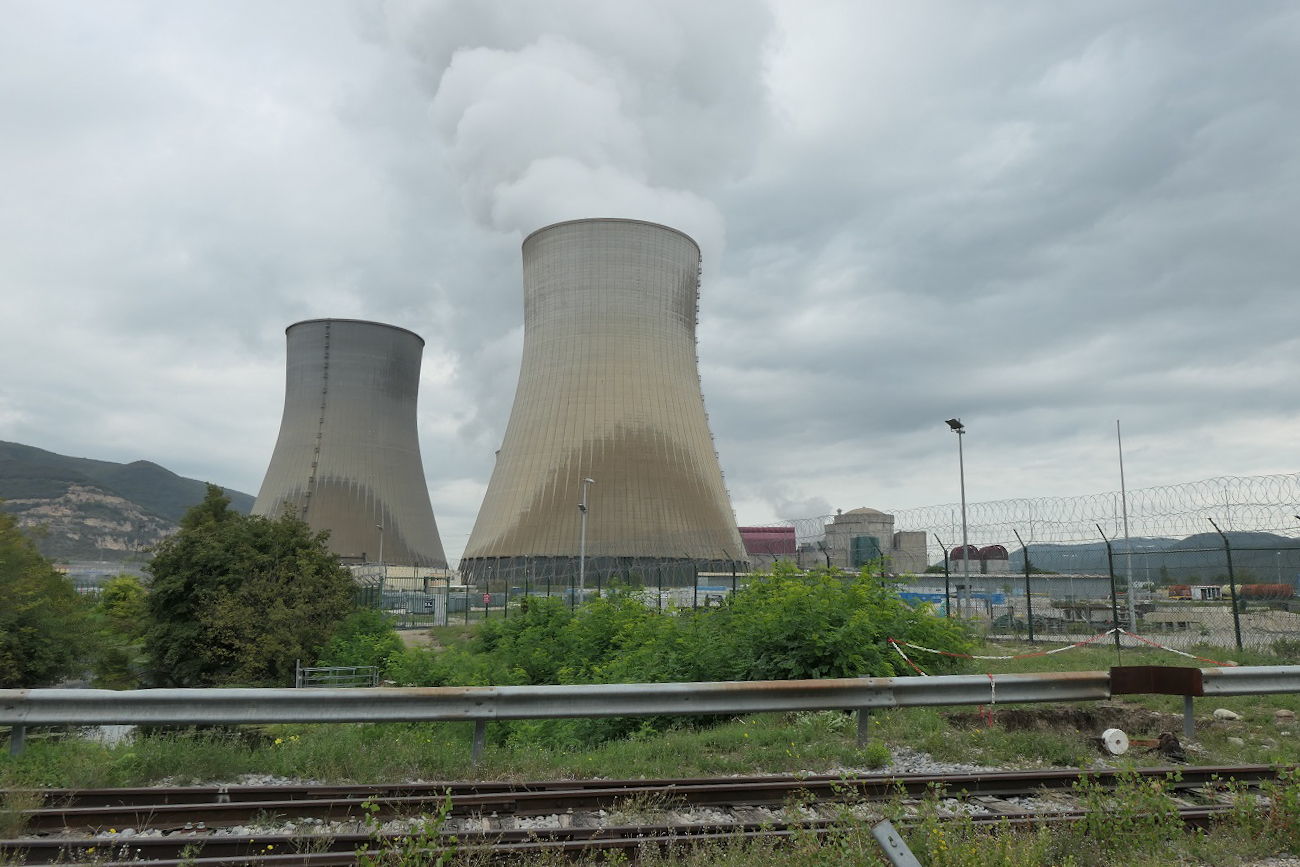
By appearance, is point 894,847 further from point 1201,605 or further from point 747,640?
point 1201,605

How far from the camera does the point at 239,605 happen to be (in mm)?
18766

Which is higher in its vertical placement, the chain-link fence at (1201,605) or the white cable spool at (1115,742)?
the chain-link fence at (1201,605)

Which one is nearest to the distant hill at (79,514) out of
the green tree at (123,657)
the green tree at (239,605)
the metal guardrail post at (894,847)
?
the green tree at (123,657)

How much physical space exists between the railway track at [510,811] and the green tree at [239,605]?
14820mm

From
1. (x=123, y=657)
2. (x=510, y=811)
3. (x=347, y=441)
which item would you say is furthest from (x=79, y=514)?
(x=510, y=811)

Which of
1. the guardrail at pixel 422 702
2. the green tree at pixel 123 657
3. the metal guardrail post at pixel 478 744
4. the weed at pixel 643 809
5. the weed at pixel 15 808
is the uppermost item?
the guardrail at pixel 422 702

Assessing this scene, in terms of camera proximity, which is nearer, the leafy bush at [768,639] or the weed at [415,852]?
the weed at [415,852]

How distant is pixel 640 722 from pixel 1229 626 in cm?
1097

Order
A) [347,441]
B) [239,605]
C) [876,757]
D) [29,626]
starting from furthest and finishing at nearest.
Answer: [347,441]
[29,626]
[239,605]
[876,757]

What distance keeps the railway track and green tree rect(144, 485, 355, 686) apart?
14820 mm

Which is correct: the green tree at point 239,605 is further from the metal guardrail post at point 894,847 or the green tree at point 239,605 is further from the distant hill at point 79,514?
the distant hill at point 79,514

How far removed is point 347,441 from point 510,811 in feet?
112

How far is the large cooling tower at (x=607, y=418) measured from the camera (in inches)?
1104

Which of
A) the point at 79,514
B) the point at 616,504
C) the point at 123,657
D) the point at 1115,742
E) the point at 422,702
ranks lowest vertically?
the point at 123,657
